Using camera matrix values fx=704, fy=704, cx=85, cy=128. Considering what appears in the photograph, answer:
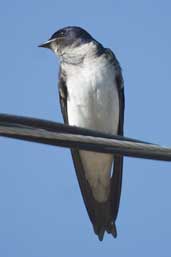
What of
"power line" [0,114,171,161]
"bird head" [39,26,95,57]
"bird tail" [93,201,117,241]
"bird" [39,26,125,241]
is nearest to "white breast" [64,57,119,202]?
"bird" [39,26,125,241]

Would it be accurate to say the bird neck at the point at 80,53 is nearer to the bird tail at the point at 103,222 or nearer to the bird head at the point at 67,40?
the bird head at the point at 67,40

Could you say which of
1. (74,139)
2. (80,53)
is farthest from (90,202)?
(74,139)

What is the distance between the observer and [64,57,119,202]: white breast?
15.3ft

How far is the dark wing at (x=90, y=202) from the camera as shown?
4.25m

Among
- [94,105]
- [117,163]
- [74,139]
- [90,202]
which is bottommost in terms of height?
[90,202]

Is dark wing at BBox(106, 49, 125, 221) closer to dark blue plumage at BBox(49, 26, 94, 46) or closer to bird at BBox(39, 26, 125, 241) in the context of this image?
bird at BBox(39, 26, 125, 241)

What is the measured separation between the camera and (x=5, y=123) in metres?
2.29

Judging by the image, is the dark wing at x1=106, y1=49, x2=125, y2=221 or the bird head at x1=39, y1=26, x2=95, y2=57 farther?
the bird head at x1=39, y1=26, x2=95, y2=57

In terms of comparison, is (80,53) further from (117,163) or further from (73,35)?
(117,163)

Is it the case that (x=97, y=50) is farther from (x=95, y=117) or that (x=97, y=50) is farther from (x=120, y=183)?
(x=120, y=183)

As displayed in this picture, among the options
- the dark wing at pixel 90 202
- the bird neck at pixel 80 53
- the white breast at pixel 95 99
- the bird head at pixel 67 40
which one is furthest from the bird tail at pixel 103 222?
the bird head at pixel 67 40

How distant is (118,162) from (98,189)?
0.45 metres

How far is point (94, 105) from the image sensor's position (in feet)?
15.5

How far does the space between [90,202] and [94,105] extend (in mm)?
661
